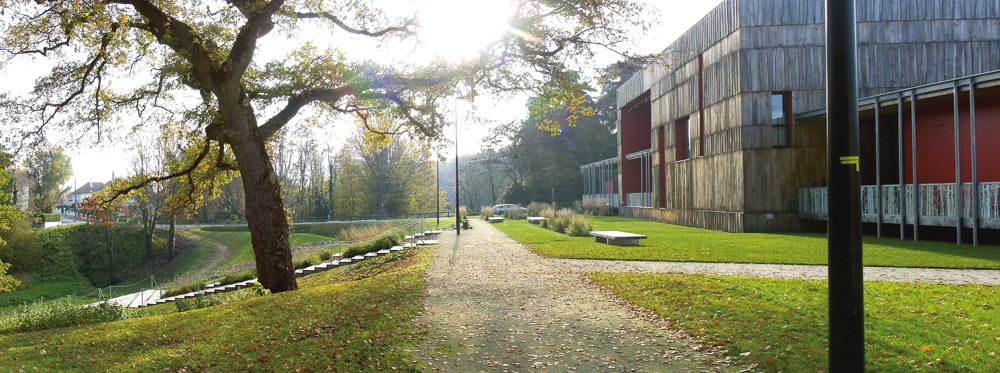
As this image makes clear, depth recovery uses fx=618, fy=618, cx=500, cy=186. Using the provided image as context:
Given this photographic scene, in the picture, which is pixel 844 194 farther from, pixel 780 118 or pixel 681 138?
pixel 681 138

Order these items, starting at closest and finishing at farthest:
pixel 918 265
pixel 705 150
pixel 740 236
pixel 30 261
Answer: pixel 918 265 → pixel 740 236 → pixel 705 150 → pixel 30 261

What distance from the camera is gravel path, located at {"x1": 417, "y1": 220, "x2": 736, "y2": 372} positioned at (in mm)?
6109

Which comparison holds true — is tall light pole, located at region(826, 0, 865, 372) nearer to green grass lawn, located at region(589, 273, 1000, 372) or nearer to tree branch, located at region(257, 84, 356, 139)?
green grass lawn, located at region(589, 273, 1000, 372)

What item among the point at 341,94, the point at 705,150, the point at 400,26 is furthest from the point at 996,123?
the point at 341,94

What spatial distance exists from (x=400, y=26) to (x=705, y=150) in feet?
56.5

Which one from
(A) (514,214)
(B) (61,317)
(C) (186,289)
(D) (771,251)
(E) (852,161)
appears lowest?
(C) (186,289)

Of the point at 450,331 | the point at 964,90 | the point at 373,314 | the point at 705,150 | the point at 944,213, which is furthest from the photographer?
the point at 705,150

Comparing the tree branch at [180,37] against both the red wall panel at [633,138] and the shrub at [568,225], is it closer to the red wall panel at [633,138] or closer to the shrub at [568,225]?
the shrub at [568,225]

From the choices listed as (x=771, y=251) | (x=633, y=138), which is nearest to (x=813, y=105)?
(x=771, y=251)

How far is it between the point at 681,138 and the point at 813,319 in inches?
992

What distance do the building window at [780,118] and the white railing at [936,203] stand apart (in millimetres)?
2417

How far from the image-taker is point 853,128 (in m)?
3.52

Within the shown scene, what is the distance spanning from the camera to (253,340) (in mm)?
7082

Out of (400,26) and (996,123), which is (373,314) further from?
(996,123)
